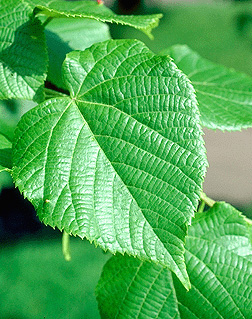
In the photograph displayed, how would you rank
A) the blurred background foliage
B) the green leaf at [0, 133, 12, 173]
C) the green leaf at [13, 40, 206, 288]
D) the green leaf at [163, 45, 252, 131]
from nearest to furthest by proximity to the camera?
the green leaf at [13, 40, 206, 288]
the green leaf at [0, 133, 12, 173]
the green leaf at [163, 45, 252, 131]
the blurred background foliage

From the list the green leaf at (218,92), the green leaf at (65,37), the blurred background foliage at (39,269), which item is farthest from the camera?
the blurred background foliage at (39,269)

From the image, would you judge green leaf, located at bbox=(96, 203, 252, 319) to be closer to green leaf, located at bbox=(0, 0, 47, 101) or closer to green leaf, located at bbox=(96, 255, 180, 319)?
green leaf, located at bbox=(96, 255, 180, 319)

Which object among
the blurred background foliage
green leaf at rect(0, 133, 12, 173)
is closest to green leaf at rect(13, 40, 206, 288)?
green leaf at rect(0, 133, 12, 173)

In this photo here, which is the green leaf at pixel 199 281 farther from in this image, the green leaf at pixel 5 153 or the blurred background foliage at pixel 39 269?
the blurred background foliage at pixel 39 269

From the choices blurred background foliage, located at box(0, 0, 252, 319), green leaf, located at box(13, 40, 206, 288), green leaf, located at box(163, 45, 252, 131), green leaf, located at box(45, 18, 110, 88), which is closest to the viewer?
green leaf, located at box(13, 40, 206, 288)

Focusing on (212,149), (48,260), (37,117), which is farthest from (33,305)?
(212,149)

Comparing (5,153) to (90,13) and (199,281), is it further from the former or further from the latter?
(199,281)

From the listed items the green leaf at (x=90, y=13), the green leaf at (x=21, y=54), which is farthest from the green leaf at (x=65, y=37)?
the green leaf at (x=21, y=54)
